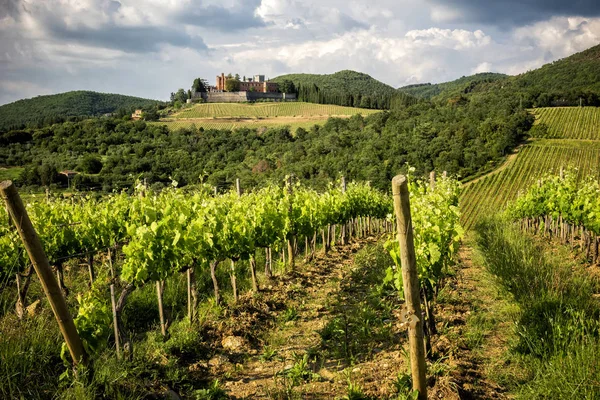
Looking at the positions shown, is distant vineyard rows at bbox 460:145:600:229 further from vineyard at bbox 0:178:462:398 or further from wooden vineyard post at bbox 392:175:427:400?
wooden vineyard post at bbox 392:175:427:400

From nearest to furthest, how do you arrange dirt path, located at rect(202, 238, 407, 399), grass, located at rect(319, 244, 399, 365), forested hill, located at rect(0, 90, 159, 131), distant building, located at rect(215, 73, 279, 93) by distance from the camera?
dirt path, located at rect(202, 238, 407, 399) → grass, located at rect(319, 244, 399, 365) → forested hill, located at rect(0, 90, 159, 131) → distant building, located at rect(215, 73, 279, 93)

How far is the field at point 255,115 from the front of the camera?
74.1 m

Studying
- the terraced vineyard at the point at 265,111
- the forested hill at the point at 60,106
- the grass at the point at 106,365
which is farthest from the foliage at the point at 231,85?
the grass at the point at 106,365

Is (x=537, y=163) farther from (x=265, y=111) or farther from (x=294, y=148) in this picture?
(x=265, y=111)

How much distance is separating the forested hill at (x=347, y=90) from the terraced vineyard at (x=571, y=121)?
37.6 meters

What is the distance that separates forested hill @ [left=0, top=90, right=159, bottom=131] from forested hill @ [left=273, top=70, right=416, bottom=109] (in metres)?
54.2

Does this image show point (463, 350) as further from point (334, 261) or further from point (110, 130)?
point (110, 130)

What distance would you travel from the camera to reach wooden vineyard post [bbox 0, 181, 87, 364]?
2.83 metres

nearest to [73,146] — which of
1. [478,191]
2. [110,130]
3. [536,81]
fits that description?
[110,130]

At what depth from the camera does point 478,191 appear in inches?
1635

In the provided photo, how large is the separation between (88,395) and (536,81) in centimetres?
10543

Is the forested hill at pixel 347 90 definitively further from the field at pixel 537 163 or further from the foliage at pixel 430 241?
the foliage at pixel 430 241

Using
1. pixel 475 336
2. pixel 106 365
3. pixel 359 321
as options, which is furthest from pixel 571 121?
pixel 106 365

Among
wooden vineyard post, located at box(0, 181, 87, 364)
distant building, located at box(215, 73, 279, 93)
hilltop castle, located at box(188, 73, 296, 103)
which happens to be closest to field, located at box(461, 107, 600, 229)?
wooden vineyard post, located at box(0, 181, 87, 364)
